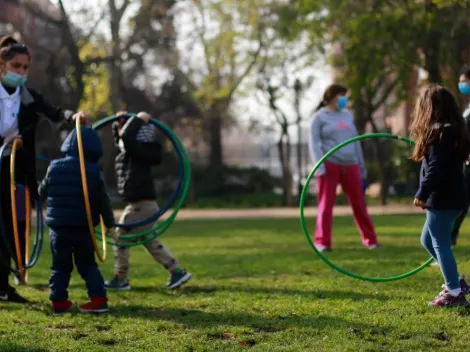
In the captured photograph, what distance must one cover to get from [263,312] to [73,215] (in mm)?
1638

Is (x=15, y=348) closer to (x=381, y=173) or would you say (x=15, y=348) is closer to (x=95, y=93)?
(x=381, y=173)

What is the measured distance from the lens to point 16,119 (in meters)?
7.21

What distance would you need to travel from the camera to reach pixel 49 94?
91.1 ft

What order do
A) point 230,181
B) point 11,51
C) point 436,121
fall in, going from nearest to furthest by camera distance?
1. point 436,121
2. point 11,51
3. point 230,181

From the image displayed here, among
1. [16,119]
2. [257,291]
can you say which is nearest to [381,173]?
[257,291]

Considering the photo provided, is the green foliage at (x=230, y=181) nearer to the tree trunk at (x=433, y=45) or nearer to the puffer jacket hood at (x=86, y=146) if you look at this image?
the tree trunk at (x=433, y=45)

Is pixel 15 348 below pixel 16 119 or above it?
below

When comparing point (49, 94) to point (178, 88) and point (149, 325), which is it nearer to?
point (178, 88)

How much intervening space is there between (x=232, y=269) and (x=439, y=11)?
13.1 meters

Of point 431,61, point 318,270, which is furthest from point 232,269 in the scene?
point 431,61

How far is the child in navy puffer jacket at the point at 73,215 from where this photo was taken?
251 inches

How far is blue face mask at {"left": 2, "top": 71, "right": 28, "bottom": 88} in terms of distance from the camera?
23.3 ft

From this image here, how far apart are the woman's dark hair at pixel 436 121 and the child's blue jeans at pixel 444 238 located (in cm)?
41

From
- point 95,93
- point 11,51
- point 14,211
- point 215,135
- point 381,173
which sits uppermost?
point 95,93
